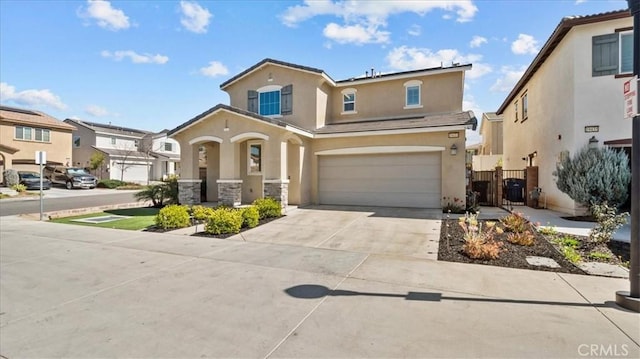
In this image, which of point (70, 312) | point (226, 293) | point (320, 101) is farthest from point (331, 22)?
point (70, 312)

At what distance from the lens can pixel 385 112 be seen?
16250 millimetres

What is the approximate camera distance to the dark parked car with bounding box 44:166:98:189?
28.6 meters

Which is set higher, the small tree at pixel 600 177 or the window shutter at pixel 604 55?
the window shutter at pixel 604 55

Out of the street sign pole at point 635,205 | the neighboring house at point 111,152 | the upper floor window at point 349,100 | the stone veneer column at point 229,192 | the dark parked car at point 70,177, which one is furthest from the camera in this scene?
the neighboring house at point 111,152

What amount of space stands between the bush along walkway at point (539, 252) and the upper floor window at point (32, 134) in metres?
38.4

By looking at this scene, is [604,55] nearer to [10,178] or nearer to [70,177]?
[70,177]

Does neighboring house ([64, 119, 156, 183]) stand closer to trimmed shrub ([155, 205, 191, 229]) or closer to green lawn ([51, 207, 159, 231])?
green lawn ([51, 207, 159, 231])

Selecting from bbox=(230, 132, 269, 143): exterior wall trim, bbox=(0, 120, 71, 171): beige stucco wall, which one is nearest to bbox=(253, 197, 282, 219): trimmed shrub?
bbox=(230, 132, 269, 143): exterior wall trim

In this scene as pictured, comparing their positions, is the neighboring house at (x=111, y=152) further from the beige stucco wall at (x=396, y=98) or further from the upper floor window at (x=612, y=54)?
the upper floor window at (x=612, y=54)

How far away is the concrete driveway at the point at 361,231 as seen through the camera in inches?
304

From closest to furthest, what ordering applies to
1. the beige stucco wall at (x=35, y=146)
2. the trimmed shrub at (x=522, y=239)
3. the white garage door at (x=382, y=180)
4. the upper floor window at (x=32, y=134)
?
the trimmed shrub at (x=522, y=239)
the white garage door at (x=382, y=180)
the beige stucco wall at (x=35, y=146)
the upper floor window at (x=32, y=134)

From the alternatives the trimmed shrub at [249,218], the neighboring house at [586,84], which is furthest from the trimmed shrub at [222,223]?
the neighboring house at [586,84]

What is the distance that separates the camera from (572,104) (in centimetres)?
1162

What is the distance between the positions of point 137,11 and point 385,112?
11029 millimetres
